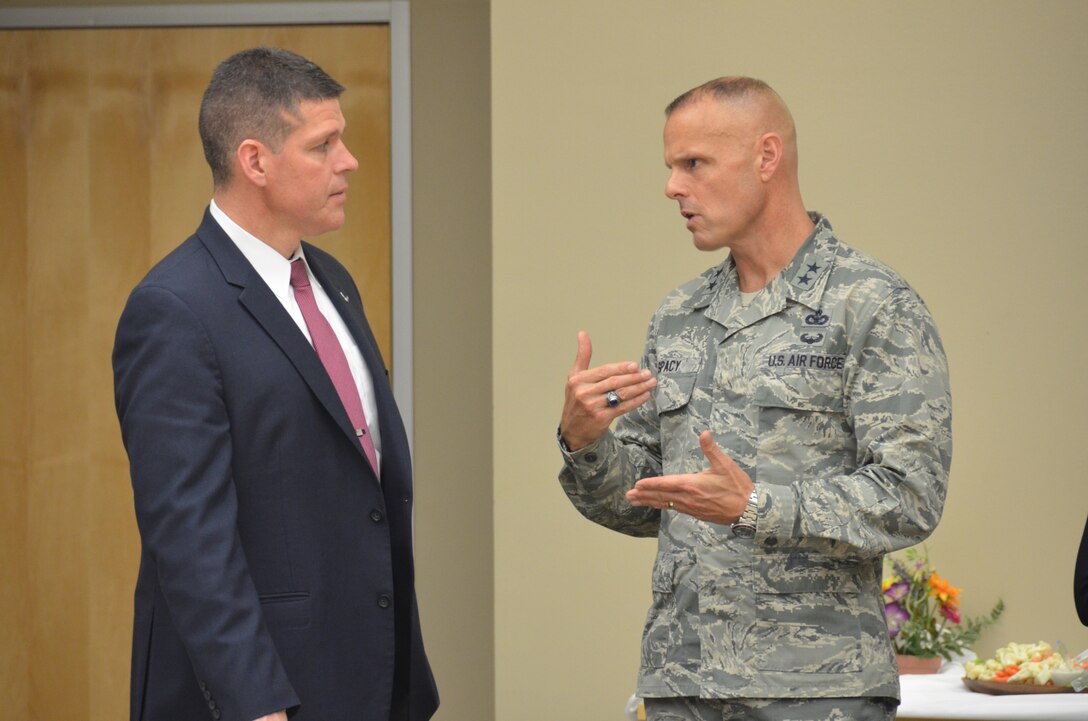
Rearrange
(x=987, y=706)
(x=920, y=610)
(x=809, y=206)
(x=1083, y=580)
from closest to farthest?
1. (x=1083, y=580)
2. (x=987, y=706)
3. (x=920, y=610)
4. (x=809, y=206)

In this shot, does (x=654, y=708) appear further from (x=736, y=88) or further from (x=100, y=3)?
(x=100, y=3)

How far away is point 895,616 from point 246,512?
1.97 meters

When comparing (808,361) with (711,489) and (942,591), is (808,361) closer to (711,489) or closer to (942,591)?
(711,489)

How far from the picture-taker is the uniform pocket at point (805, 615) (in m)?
1.89

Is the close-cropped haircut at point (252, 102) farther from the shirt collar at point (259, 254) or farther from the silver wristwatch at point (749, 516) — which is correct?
the silver wristwatch at point (749, 516)

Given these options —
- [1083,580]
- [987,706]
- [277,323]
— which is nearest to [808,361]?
[1083,580]

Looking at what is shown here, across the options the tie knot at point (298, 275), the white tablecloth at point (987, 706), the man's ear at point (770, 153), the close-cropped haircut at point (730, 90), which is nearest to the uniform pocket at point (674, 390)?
the man's ear at point (770, 153)

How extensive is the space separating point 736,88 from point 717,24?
1598mm

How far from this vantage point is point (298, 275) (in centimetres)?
206

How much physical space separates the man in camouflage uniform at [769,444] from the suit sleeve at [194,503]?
0.55m

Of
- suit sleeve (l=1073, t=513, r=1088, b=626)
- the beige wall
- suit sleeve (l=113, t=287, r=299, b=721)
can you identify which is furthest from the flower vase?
suit sleeve (l=113, t=287, r=299, b=721)

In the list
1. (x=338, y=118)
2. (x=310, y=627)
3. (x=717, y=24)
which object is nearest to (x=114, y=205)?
(x=717, y=24)

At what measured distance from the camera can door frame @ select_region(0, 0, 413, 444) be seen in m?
4.07

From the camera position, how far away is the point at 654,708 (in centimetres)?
203
